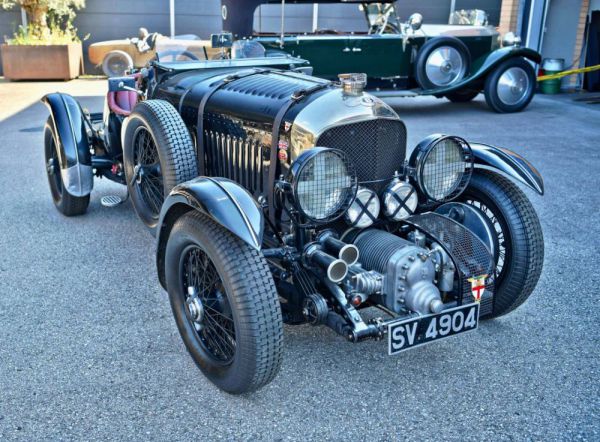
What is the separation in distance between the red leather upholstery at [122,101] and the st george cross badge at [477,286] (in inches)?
130

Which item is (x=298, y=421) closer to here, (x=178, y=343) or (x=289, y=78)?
(x=178, y=343)

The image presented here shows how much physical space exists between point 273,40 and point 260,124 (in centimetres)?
650

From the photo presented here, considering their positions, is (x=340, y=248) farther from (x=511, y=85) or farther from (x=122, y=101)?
(x=511, y=85)

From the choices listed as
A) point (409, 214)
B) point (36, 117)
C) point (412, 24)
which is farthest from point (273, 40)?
point (409, 214)

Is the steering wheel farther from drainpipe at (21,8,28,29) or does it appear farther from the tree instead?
drainpipe at (21,8,28,29)

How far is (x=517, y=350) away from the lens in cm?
308

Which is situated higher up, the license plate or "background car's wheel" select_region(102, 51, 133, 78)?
"background car's wheel" select_region(102, 51, 133, 78)

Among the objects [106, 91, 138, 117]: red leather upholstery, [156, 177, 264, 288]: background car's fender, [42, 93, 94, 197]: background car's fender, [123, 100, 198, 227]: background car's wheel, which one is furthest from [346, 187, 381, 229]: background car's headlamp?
[106, 91, 138, 117]: red leather upholstery

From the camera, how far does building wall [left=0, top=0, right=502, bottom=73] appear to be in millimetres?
15180

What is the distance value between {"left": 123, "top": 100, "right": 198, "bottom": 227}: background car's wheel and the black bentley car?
0.04 feet

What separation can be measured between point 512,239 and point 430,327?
0.80 metres

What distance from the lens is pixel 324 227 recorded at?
294cm

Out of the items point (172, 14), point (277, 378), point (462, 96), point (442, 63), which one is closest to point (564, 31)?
point (462, 96)

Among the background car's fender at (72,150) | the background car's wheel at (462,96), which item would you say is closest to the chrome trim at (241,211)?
the background car's fender at (72,150)
